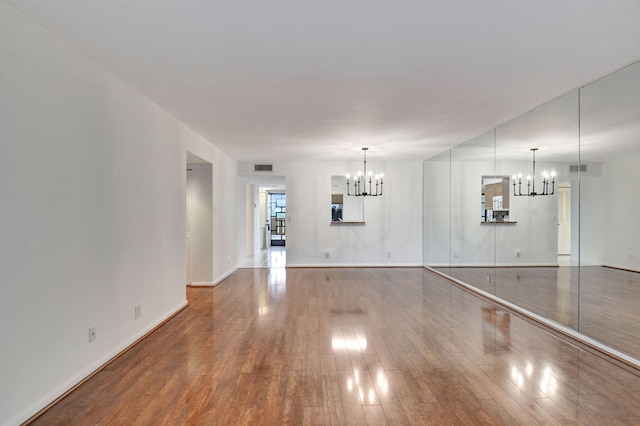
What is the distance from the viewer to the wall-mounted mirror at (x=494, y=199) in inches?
201

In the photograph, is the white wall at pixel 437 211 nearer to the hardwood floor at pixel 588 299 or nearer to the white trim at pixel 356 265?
the white trim at pixel 356 265

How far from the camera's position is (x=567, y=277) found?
12.6 feet

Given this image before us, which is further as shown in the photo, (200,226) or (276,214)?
(276,214)

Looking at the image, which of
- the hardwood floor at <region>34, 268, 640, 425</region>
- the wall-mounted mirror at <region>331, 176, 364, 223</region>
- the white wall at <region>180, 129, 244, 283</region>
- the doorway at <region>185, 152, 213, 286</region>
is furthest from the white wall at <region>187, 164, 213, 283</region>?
the wall-mounted mirror at <region>331, 176, 364, 223</region>

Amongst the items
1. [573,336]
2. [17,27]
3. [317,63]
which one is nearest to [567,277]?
[573,336]

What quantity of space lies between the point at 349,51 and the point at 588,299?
3399 millimetres

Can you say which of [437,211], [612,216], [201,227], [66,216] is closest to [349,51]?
[66,216]

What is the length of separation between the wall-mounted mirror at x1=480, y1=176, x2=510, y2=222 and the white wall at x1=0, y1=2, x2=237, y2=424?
186 inches

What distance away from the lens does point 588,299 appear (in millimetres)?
3535

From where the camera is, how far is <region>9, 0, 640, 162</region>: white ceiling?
2.16 meters

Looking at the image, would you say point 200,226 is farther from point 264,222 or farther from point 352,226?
point 264,222

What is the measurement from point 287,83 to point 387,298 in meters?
3.48

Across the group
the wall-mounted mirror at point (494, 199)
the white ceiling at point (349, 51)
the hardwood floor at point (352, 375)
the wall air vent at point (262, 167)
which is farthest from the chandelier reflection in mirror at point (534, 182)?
the wall air vent at point (262, 167)

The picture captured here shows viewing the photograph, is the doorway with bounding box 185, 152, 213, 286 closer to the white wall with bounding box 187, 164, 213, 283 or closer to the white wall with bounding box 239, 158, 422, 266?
the white wall with bounding box 187, 164, 213, 283
